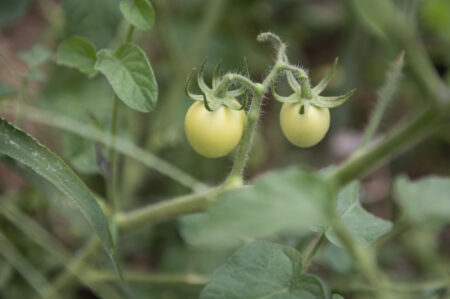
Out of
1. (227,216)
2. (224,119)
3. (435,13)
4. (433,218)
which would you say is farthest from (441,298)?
(435,13)

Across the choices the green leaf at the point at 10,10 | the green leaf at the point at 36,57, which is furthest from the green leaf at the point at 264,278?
the green leaf at the point at 10,10

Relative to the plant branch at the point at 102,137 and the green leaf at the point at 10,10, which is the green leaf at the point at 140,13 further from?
the green leaf at the point at 10,10

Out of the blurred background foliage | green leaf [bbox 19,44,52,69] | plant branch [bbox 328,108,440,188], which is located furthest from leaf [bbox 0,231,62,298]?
plant branch [bbox 328,108,440,188]

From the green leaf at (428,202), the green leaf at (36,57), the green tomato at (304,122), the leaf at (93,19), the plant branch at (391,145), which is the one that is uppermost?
the leaf at (93,19)

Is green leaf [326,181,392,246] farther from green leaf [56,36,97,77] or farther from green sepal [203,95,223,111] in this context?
green leaf [56,36,97,77]

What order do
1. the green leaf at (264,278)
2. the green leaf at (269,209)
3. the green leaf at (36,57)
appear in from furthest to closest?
the green leaf at (36,57) → the green leaf at (264,278) → the green leaf at (269,209)

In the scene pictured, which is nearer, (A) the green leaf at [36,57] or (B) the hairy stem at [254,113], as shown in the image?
(B) the hairy stem at [254,113]
